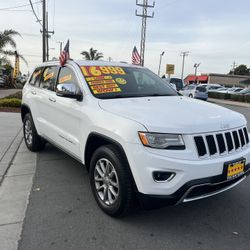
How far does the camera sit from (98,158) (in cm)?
357

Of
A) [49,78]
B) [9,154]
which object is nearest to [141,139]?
[49,78]

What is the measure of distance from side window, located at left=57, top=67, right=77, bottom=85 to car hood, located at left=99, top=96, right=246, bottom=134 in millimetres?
885

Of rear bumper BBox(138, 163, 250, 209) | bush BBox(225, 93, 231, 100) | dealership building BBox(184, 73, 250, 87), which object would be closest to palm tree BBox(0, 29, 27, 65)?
bush BBox(225, 93, 231, 100)

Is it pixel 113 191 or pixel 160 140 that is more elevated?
pixel 160 140

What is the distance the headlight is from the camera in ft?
9.80

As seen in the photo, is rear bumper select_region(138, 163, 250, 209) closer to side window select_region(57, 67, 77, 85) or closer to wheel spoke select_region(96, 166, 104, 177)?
wheel spoke select_region(96, 166, 104, 177)

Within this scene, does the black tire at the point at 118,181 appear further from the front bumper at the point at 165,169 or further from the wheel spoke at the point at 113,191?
the front bumper at the point at 165,169

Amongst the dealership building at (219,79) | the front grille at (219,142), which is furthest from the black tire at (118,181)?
the dealership building at (219,79)

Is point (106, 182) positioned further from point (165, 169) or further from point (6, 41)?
point (6, 41)

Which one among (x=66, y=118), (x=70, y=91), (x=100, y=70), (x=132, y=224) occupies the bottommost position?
(x=132, y=224)

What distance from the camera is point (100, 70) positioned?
14.8 ft

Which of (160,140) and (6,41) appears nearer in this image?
(160,140)

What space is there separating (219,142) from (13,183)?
302 cm

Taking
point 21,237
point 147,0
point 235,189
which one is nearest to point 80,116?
point 21,237
